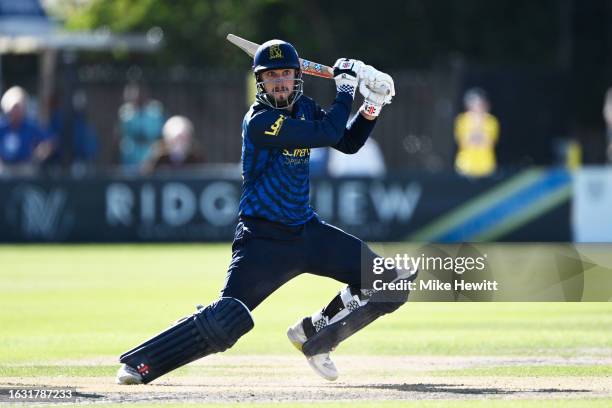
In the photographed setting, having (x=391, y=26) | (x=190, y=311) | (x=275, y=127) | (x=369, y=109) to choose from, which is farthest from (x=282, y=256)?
(x=391, y=26)

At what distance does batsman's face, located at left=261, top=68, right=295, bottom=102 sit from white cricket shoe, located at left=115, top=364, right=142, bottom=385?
1772 mm

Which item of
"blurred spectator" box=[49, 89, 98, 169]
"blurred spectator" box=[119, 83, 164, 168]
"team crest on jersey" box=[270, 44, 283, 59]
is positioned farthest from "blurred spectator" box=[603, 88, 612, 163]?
"team crest on jersey" box=[270, 44, 283, 59]

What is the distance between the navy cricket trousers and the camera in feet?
29.2

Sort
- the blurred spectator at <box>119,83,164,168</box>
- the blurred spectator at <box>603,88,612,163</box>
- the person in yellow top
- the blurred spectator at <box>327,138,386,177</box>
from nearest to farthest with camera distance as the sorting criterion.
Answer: the blurred spectator at <box>327,138,386,177</box> < the blurred spectator at <box>119,83,164,168</box> < the person in yellow top < the blurred spectator at <box>603,88,612,163</box>

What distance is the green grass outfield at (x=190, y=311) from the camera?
35.4ft

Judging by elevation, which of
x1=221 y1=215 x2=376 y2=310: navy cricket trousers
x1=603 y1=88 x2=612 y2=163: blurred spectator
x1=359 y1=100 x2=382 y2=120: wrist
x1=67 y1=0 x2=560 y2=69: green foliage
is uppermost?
x1=67 y1=0 x2=560 y2=69: green foliage

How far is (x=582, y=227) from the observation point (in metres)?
21.3

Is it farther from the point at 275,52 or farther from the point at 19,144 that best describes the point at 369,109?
the point at 19,144

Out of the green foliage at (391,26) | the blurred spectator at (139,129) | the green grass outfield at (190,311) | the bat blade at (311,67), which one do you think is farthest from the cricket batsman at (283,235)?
the green foliage at (391,26)

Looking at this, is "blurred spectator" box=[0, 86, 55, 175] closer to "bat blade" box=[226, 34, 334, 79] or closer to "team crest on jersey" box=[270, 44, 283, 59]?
"bat blade" box=[226, 34, 334, 79]

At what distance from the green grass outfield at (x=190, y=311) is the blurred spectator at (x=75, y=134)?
12.2 ft

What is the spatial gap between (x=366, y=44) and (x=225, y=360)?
19.2 meters

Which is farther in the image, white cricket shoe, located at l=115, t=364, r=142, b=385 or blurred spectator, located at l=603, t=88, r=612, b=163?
blurred spectator, located at l=603, t=88, r=612, b=163

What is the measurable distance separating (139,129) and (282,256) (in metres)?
14.7
